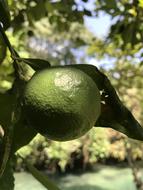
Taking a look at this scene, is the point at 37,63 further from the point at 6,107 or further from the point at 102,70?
the point at 102,70

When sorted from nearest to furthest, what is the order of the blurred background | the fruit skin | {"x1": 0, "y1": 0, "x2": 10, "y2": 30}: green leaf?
1. the fruit skin
2. {"x1": 0, "y1": 0, "x2": 10, "y2": 30}: green leaf
3. the blurred background

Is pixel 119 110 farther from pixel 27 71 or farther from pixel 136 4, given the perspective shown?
pixel 136 4

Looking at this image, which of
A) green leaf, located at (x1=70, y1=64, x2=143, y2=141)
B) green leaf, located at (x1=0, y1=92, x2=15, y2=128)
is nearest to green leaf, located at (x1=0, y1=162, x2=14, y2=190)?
green leaf, located at (x1=0, y1=92, x2=15, y2=128)

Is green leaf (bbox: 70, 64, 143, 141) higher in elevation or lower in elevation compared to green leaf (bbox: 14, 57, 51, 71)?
Answer: lower

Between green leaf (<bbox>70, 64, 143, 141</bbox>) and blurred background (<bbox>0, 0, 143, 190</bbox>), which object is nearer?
green leaf (<bbox>70, 64, 143, 141</bbox>)

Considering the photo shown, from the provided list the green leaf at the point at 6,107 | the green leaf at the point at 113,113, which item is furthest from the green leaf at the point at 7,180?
the green leaf at the point at 113,113

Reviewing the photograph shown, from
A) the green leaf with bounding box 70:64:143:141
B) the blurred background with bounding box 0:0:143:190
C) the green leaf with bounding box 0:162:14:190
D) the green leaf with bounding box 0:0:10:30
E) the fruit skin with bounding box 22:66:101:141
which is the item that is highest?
the green leaf with bounding box 0:0:10:30

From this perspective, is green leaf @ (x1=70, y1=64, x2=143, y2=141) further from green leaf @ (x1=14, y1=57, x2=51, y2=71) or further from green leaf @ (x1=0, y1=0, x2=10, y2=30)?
green leaf @ (x1=0, y1=0, x2=10, y2=30)
